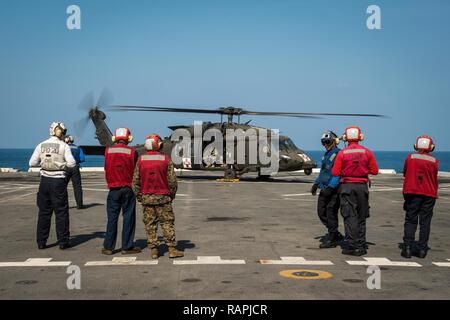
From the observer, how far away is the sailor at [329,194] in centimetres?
940

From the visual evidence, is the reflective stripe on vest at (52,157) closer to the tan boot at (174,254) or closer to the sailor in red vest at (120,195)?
the sailor in red vest at (120,195)

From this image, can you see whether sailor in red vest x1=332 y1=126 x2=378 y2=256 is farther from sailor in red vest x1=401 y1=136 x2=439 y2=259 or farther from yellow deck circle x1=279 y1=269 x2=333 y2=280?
yellow deck circle x1=279 y1=269 x2=333 y2=280

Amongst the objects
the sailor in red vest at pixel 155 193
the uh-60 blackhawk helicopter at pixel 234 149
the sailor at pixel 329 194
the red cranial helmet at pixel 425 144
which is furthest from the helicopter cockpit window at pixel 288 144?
the sailor in red vest at pixel 155 193

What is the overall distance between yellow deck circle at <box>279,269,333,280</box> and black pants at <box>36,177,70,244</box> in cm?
401

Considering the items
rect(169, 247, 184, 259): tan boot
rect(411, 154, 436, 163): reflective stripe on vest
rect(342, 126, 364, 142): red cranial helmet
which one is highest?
rect(342, 126, 364, 142): red cranial helmet

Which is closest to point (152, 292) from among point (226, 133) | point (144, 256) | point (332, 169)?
point (144, 256)

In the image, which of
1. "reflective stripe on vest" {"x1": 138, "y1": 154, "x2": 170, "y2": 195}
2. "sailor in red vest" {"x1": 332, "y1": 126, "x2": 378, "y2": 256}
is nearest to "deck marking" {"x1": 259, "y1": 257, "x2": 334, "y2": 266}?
"sailor in red vest" {"x1": 332, "y1": 126, "x2": 378, "y2": 256}

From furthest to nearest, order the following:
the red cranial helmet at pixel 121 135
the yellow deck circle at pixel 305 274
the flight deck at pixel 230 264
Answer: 1. the red cranial helmet at pixel 121 135
2. the yellow deck circle at pixel 305 274
3. the flight deck at pixel 230 264

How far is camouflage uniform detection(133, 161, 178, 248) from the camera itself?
8.33 metres

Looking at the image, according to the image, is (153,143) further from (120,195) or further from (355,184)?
(355,184)

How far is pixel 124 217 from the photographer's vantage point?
8.81 meters

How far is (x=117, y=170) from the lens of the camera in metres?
8.74
